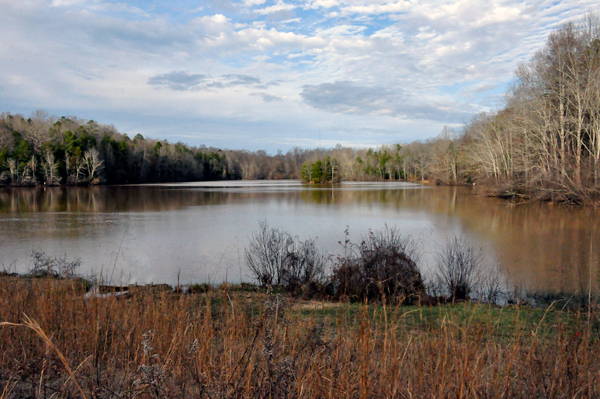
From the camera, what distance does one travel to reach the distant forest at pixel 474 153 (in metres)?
30.4

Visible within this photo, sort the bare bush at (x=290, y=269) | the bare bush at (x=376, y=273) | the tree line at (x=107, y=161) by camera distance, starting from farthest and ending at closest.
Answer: the tree line at (x=107, y=161), the bare bush at (x=290, y=269), the bare bush at (x=376, y=273)

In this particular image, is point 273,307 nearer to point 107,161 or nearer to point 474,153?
point 474,153

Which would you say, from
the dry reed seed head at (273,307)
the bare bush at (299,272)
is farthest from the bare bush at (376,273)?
the dry reed seed head at (273,307)

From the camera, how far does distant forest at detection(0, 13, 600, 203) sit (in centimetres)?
3042

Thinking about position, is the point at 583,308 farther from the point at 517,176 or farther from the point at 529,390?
the point at 517,176

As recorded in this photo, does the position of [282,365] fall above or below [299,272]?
above

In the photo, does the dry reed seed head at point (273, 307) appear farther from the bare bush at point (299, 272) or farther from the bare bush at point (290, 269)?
the bare bush at point (299, 272)

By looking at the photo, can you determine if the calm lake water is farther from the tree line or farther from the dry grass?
the tree line

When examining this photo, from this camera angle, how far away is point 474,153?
168 ft

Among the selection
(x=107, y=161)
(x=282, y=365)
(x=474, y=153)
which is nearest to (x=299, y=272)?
(x=282, y=365)

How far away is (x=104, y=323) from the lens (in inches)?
189

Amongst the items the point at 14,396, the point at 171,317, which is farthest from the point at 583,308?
the point at 14,396

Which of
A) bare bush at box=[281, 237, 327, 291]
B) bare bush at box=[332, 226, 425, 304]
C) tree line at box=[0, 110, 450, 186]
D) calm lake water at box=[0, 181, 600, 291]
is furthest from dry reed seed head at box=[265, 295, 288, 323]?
tree line at box=[0, 110, 450, 186]

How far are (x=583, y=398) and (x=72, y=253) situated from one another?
15583mm
